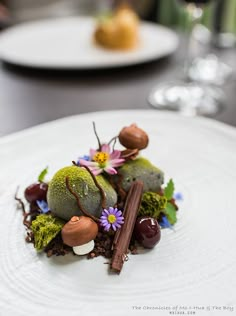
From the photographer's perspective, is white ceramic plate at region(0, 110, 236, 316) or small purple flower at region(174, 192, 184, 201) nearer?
white ceramic plate at region(0, 110, 236, 316)

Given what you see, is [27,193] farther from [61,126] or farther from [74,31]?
[74,31]

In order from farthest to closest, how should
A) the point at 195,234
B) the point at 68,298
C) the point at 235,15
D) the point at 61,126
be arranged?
the point at 235,15 < the point at 61,126 < the point at 195,234 < the point at 68,298

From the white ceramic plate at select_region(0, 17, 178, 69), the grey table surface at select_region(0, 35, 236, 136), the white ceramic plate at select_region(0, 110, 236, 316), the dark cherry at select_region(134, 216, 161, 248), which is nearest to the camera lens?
the white ceramic plate at select_region(0, 110, 236, 316)

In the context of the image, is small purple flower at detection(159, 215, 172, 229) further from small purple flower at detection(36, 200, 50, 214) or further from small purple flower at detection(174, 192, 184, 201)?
small purple flower at detection(36, 200, 50, 214)

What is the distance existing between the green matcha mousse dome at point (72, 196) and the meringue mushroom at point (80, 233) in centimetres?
3

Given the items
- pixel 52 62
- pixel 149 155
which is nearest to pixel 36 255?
pixel 149 155

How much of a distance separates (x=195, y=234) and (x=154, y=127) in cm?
38

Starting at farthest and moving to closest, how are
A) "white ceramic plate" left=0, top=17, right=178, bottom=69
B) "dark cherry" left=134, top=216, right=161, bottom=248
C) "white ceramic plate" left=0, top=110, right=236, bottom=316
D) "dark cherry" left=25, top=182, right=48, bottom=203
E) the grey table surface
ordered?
"white ceramic plate" left=0, top=17, right=178, bottom=69 < the grey table surface < "dark cherry" left=25, top=182, right=48, bottom=203 < "dark cherry" left=134, top=216, right=161, bottom=248 < "white ceramic plate" left=0, top=110, right=236, bottom=316

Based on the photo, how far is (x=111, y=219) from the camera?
0.81 m

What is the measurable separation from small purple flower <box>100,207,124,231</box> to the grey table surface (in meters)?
0.53

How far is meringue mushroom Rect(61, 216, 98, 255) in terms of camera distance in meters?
0.76

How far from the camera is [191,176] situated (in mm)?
983

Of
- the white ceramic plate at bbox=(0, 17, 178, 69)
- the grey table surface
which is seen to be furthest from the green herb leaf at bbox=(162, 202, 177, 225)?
the white ceramic plate at bbox=(0, 17, 178, 69)

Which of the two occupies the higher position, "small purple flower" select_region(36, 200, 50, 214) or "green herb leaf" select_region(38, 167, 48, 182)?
"green herb leaf" select_region(38, 167, 48, 182)
